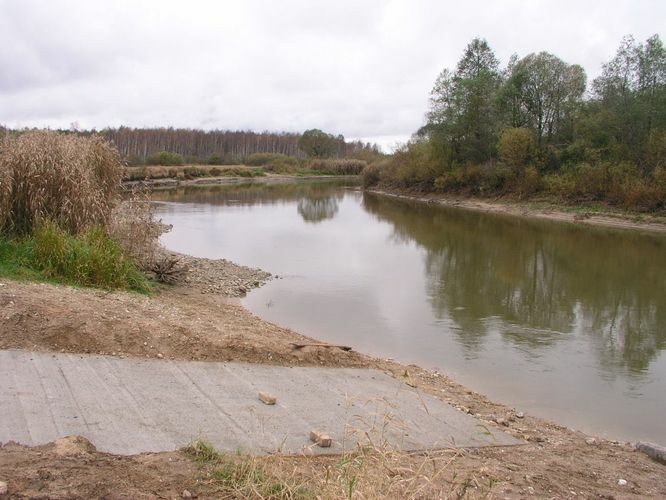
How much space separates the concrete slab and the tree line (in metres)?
30.5

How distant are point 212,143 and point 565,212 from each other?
4270 inches

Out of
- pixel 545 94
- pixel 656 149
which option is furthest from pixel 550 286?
pixel 545 94

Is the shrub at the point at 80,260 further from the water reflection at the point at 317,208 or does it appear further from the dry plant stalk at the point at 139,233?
the water reflection at the point at 317,208

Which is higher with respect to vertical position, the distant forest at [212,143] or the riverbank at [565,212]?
the distant forest at [212,143]

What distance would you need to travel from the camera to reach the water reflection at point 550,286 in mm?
11742

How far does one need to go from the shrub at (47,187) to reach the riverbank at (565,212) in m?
27.5

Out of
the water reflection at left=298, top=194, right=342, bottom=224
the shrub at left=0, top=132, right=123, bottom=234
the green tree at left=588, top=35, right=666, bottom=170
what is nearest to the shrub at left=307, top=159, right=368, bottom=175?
the water reflection at left=298, top=194, right=342, bottom=224

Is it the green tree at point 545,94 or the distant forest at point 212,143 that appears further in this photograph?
the distant forest at point 212,143

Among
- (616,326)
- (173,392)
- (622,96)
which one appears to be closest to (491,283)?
(616,326)

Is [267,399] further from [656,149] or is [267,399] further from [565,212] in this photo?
[656,149]

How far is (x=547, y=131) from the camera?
4509 centimetres

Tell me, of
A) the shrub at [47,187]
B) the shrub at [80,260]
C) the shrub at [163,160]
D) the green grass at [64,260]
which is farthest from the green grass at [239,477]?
the shrub at [163,160]

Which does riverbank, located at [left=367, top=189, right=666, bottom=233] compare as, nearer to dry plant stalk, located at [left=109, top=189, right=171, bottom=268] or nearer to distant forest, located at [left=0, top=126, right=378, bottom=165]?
dry plant stalk, located at [left=109, top=189, right=171, bottom=268]

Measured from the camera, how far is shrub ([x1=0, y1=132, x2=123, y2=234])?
35.1ft
